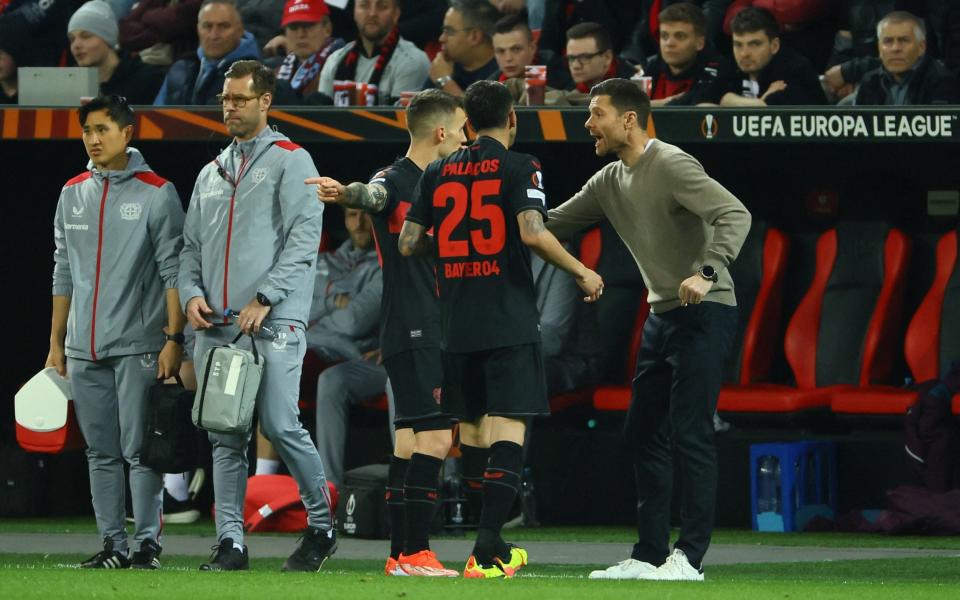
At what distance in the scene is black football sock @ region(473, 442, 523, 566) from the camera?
21.1 ft

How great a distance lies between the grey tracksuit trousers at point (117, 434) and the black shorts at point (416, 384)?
1.04 meters

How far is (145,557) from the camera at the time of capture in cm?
718

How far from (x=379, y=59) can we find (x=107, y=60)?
193cm

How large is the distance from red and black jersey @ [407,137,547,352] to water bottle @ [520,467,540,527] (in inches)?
136

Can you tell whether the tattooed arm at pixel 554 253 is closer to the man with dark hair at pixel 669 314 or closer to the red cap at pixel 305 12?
the man with dark hair at pixel 669 314

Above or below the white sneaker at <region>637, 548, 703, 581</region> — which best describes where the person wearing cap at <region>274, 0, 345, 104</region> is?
above

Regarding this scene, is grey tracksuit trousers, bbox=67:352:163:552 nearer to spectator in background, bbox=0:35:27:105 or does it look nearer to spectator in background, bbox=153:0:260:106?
spectator in background, bbox=153:0:260:106

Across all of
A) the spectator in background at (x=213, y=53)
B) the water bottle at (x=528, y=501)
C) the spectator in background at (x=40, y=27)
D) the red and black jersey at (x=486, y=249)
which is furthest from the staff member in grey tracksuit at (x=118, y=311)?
the spectator in background at (x=40, y=27)

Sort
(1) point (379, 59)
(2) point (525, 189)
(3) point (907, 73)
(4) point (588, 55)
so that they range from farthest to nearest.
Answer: (1) point (379, 59) < (4) point (588, 55) < (3) point (907, 73) < (2) point (525, 189)

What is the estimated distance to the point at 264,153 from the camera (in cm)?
696

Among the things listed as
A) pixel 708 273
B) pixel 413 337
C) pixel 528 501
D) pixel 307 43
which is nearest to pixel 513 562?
pixel 413 337

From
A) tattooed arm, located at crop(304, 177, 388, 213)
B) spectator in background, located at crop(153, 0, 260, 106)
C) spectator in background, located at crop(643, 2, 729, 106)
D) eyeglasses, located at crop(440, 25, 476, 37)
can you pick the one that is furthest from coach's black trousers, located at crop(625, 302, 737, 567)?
spectator in background, located at crop(153, 0, 260, 106)

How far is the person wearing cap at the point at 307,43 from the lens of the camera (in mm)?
11438

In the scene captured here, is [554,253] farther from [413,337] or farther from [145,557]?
[145,557]
